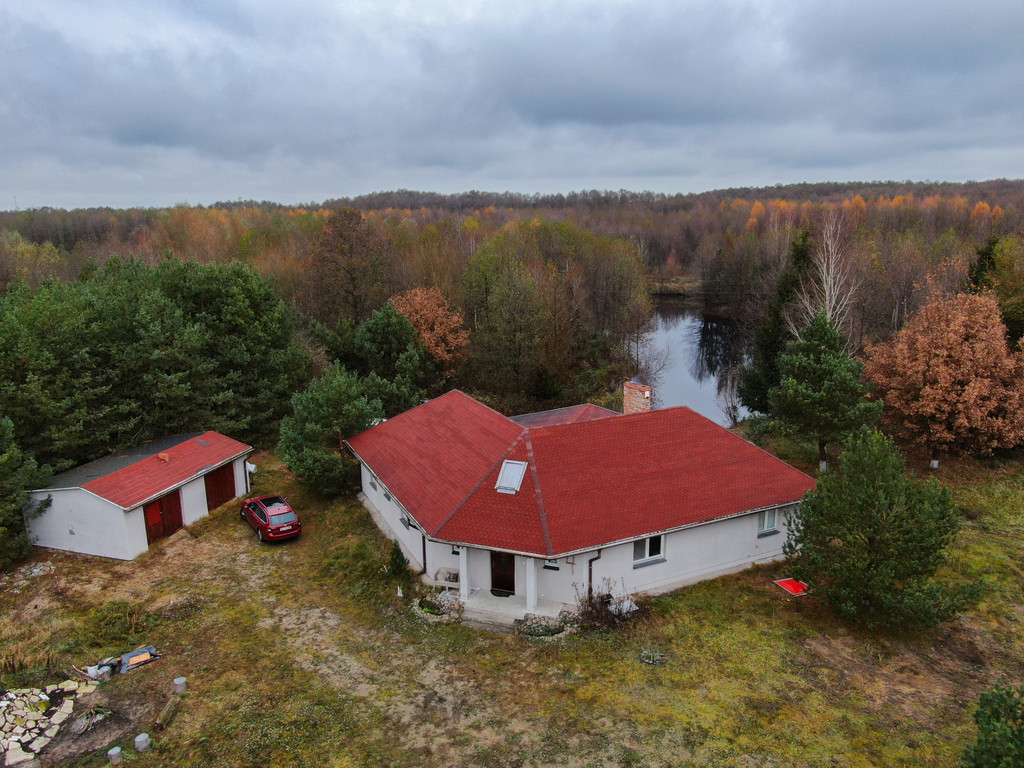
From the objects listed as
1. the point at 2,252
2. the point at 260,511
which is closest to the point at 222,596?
the point at 260,511

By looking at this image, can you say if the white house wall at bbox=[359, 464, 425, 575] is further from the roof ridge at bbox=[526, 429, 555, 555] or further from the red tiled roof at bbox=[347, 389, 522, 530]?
the roof ridge at bbox=[526, 429, 555, 555]

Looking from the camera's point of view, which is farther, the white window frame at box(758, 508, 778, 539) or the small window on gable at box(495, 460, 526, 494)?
the white window frame at box(758, 508, 778, 539)

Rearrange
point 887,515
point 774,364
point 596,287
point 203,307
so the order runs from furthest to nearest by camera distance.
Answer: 1. point 596,287
2. point 774,364
3. point 203,307
4. point 887,515

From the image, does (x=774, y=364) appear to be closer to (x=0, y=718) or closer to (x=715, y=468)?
(x=715, y=468)

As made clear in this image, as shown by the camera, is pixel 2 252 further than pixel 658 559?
Yes

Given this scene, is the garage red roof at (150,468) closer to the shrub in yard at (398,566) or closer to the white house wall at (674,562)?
the shrub in yard at (398,566)

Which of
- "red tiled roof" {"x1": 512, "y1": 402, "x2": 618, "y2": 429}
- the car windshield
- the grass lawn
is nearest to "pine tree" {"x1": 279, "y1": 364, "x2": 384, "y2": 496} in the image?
the car windshield
